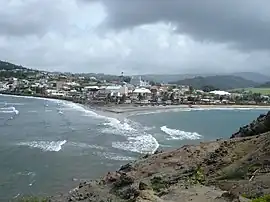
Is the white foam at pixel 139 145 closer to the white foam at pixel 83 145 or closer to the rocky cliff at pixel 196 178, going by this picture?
the white foam at pixel 83 145

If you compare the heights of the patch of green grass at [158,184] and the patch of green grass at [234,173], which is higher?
the patch of green grass at [234,173]

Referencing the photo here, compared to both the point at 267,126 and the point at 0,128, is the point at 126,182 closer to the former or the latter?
the point at 267,126

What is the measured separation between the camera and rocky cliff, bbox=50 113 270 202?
15992 millimetres

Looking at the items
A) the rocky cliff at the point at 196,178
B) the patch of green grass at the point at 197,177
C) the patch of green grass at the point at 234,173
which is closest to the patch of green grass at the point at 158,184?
the rocky cliff at the point at 196,178

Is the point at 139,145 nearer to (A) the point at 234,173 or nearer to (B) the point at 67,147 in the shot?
(B) the point at 67,147

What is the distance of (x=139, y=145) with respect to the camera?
44.2 meters

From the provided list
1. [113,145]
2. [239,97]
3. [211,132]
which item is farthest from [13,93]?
[113,145]

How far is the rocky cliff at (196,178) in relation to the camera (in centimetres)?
1599

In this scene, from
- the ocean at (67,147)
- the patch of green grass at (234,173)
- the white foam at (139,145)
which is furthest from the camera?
the white foam at (139,145)

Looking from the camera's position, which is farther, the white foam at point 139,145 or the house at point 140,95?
the house at point 140,95

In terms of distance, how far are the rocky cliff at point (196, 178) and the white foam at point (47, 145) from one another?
16.1 metres

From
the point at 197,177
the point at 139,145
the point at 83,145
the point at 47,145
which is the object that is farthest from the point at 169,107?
the point at 197,177

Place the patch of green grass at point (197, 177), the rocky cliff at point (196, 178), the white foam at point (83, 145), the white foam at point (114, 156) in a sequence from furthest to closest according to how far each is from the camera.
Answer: the white foam at point (83, 145) < the white foam at point (114, 156) < the patch of green grass at point (197, 177) < the rocky cliff at point (196, 178)

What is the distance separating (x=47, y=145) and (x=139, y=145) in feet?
29.3
